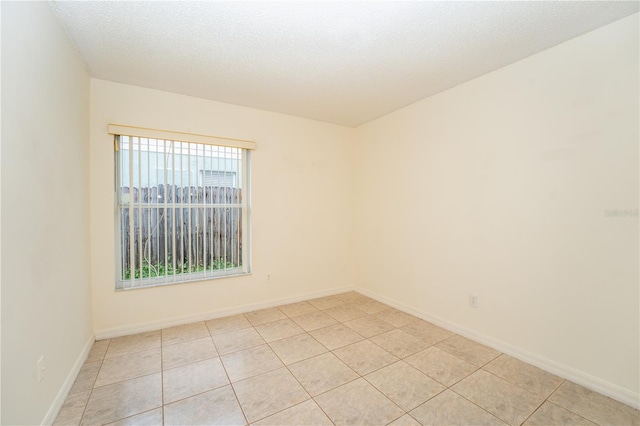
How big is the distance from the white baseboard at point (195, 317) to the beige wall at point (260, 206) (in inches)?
0.6

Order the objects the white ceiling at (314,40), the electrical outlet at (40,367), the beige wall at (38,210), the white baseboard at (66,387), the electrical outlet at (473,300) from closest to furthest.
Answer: the beige wall at (38,210) → the electrical outlet at (40,367) → the white baseboard at (66,387) → the white ceiling at (314,40) → the electrical outlet at (473,300)

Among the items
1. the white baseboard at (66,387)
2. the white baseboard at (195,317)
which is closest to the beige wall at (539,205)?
the white baseboard at (195,317)

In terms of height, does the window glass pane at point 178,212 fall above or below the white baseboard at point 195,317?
above

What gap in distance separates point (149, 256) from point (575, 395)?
3793 millimetres

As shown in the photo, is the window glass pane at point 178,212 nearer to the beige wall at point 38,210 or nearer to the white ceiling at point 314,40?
the beige wall at point 38,210

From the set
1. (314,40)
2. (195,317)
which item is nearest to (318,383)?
(195,317)

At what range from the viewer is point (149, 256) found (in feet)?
9.64

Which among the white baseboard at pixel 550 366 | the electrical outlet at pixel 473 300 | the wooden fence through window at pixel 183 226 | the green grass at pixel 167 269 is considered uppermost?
the wooden fence through window at pixel 183 226

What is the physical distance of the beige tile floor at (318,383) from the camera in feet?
5.60

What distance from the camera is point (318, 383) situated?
2.03 m

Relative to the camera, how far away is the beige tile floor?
1706mm

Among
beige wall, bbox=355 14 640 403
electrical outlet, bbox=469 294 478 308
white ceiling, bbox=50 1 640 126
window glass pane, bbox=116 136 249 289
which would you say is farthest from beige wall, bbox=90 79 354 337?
electrical outlet, bbox=469 294 478 308

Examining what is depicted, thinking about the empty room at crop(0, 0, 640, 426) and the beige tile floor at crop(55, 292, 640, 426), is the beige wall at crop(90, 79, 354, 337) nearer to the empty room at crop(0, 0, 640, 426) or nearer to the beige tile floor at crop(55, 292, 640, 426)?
the empty room at crop(0, 0, 640, 426)

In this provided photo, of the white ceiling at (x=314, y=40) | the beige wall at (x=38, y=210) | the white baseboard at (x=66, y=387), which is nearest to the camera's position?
the beige wall at (x=38, y=210)
